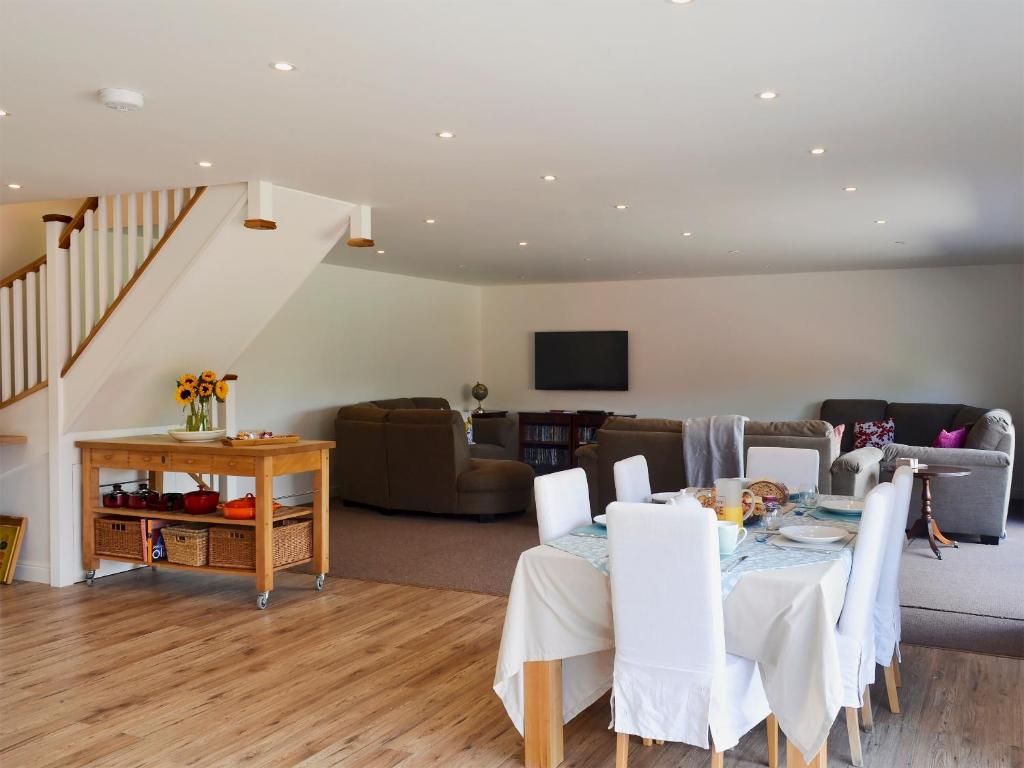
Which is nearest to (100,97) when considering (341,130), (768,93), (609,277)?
(341,130)

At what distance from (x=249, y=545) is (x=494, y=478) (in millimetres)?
2690

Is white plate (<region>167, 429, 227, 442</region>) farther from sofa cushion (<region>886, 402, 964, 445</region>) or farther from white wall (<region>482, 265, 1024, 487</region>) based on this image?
sofa cushion (<region>886, 402, 964, 445</region>)

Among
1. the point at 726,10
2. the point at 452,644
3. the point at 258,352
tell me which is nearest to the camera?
the point at 726,10

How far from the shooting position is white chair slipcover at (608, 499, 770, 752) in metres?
2.57

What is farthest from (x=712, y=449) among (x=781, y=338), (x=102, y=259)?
(x=102, y=259)

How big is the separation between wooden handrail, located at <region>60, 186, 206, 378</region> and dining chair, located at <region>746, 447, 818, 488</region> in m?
3.37

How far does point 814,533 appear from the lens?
3105 millimetres

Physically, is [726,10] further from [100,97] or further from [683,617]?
[100,97]

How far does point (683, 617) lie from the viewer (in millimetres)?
2615

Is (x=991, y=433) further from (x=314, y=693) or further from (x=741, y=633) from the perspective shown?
(x=314, y=693)

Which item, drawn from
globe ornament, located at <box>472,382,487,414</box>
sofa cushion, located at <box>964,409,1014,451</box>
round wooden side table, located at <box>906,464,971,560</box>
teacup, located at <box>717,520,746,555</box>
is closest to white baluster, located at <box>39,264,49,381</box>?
teacup, located at <box>717,520,746,555</box>

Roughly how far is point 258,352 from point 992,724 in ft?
20.1

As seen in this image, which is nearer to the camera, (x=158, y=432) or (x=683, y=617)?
(x=683, y=617)

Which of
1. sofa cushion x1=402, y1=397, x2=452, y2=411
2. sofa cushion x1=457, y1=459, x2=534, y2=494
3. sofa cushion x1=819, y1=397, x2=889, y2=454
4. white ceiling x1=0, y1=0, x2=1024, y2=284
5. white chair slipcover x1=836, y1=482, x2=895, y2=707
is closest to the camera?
white ceiling x1=0, y1=0, x2=1024, y2=284
